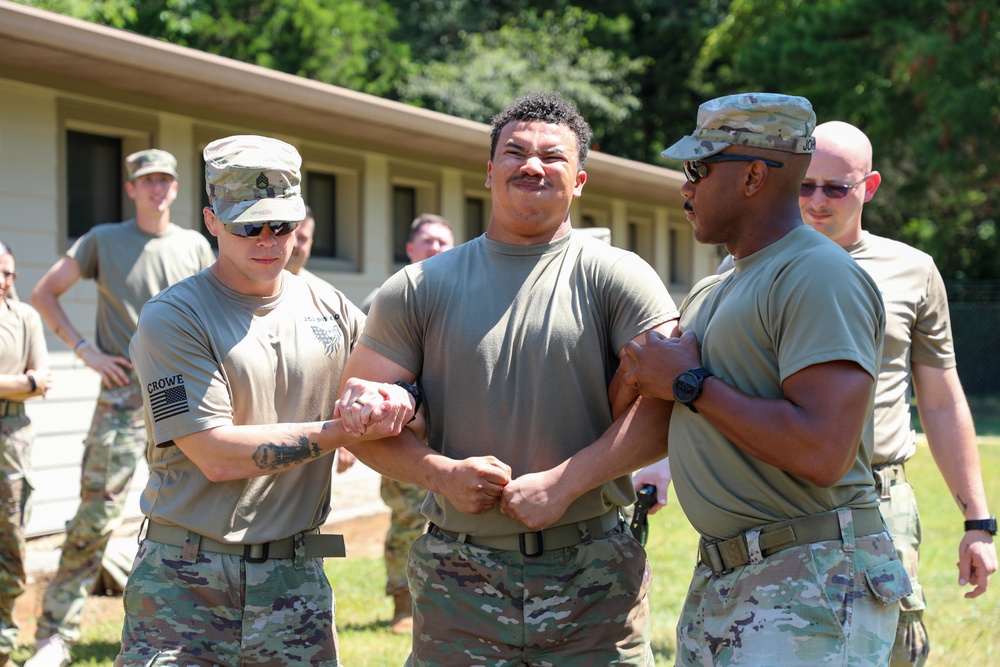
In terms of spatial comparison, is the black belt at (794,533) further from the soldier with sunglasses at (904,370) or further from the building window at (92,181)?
the building window at (92,181)

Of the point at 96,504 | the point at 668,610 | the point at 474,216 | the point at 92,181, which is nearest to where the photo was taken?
the point at 96,504

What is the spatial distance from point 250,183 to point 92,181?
22.3ft

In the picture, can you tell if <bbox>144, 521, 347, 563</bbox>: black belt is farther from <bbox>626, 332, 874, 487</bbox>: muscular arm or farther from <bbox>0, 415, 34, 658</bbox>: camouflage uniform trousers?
<bbox>0, 415, 34, 658</bbox>: camouflage uniform trousers

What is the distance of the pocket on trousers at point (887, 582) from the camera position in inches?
107

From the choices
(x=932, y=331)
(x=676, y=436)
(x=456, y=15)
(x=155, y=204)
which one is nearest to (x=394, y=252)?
(x=155, y=204)

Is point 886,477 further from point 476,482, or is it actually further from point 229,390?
point 229,390

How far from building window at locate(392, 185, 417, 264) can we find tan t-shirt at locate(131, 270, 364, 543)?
31.3 feet

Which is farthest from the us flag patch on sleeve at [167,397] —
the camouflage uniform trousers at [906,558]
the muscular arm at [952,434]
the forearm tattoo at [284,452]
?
the muscular arm at [952,434]

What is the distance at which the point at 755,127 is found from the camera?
2.86 meters

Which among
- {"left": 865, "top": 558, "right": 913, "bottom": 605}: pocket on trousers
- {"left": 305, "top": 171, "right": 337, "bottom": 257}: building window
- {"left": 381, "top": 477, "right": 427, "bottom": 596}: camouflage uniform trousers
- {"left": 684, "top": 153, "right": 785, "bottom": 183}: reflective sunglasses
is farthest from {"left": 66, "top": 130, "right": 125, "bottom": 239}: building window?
{"left": 865, "top": 558, "right": 913, "bottom": 605}: pocket on trousers

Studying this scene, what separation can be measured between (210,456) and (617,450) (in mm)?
1247

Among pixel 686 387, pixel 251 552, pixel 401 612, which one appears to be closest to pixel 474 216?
pixel 401 612

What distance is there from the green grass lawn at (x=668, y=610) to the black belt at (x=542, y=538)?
2757mm

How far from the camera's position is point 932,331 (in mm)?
4125
